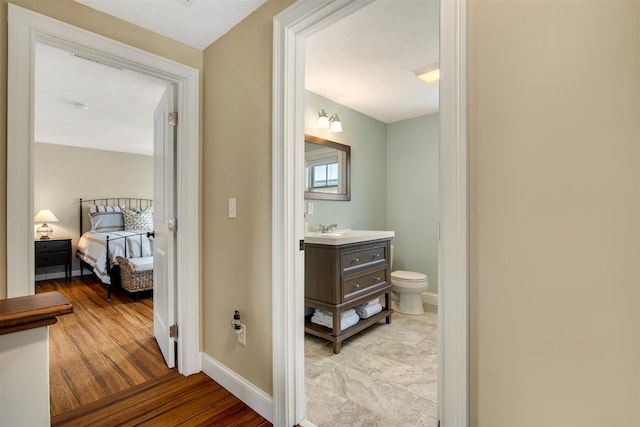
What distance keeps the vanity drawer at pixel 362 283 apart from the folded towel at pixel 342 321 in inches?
7.7

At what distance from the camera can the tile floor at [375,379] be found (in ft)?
5.51

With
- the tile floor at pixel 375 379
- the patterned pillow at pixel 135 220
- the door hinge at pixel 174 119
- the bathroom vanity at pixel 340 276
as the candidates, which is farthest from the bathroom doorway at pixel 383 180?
the patterned pillow at pixel 135 220

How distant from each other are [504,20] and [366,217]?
9.47 feet

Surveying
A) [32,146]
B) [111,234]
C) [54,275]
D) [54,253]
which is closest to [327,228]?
[32,146]

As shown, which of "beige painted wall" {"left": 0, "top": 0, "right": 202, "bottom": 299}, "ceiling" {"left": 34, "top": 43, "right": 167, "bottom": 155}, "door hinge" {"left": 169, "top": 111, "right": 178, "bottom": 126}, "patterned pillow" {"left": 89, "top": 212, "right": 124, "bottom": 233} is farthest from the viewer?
"patterned pillow" {"left": 89, "top": 212, "right": 124, "bottom": 233}

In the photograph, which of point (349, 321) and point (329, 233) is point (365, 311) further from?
point (329, 233)

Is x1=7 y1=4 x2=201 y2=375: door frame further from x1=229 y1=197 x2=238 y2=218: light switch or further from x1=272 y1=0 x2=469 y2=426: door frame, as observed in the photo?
x1=272 y1=0 x2=469 y2=426: door frame

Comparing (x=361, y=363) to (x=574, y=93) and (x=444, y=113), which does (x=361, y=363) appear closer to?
(x=444, y=113)

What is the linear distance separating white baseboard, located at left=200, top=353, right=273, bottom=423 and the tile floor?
253mm

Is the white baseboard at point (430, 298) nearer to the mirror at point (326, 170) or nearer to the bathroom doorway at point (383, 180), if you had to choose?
the bathroom doorway at point (383, 180)

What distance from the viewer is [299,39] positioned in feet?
5.09

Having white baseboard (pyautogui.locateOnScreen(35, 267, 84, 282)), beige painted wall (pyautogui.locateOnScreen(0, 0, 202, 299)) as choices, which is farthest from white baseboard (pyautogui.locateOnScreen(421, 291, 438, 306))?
white baseboard (pyautogui.locateOnScreen(35, 267, 84, 282))

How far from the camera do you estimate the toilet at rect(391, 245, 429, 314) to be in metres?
3.25

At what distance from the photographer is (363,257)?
270cm
